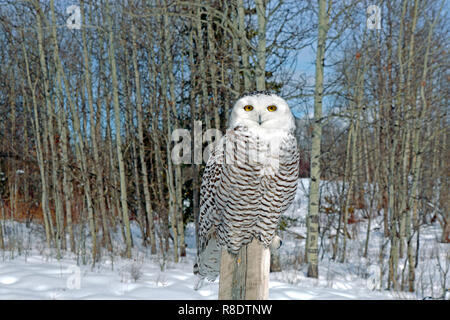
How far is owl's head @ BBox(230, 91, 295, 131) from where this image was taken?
66.0 inches

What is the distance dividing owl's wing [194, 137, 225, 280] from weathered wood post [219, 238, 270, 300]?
0.32 meters

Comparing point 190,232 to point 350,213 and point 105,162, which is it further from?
point 350,213

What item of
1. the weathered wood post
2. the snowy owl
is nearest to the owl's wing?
the snowy owl

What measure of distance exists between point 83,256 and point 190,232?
6.36 meters

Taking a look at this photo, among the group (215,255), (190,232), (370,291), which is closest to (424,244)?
(370,291)

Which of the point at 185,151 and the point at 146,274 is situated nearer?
the point at 146,274

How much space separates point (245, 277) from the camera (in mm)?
1737

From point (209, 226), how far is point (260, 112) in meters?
0.91

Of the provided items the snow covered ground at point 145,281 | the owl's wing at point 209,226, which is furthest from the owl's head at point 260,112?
the snow covered ground at point 145,281

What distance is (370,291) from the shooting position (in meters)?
6.60

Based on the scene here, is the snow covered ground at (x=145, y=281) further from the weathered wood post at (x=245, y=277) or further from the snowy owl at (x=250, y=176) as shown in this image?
the weathered wood post at (x=245, y=277)
